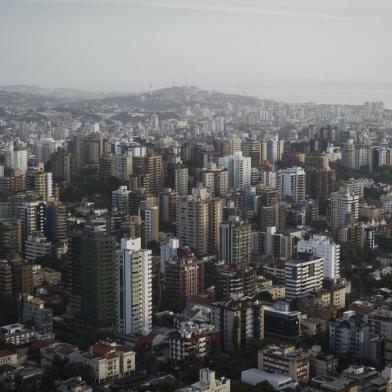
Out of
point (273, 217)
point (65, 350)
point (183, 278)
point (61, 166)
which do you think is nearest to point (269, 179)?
point (273, 217)

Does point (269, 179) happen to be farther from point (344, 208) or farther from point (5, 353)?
point (5, 353)

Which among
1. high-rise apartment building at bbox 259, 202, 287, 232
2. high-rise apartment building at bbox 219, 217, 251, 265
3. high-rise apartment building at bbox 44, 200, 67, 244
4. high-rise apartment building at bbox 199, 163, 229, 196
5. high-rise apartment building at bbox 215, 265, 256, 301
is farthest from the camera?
high-rise apartment building at bbox 199, 163, 229, 196

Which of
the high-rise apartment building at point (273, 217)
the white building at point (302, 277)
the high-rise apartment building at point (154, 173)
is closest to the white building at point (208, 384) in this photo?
the white building at point (302, 277)

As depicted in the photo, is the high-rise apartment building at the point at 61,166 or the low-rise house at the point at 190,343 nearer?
the low-rise house at the point at 190,343

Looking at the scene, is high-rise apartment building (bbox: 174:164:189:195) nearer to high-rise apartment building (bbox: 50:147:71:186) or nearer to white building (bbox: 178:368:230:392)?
high-rise apartment building (bbox: 50:147:71:186)

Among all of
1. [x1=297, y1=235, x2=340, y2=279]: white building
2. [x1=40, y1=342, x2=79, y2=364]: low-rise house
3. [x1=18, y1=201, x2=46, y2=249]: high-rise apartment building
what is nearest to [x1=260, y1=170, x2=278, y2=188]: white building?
[x1=18, y1=201, x2=46, y2=249]: high-rise apartment building

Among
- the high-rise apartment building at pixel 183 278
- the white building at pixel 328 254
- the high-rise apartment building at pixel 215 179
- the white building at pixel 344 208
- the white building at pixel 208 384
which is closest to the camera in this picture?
the white building at pixel 208 384

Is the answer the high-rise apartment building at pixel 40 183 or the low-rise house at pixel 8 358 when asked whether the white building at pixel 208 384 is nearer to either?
the low-rise house at pixel 8 358

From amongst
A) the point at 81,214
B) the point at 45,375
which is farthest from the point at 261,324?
the point at 81,214

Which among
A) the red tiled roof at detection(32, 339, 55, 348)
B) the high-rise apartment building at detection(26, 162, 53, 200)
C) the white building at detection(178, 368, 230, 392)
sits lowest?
the red tiled roof at detection(32, 339, 55, 348)
